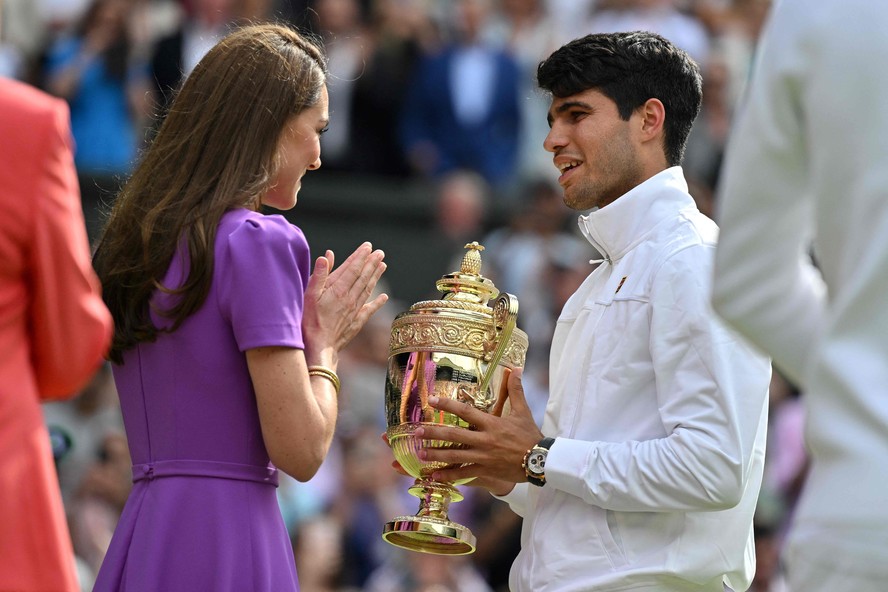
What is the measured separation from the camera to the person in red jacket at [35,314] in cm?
262

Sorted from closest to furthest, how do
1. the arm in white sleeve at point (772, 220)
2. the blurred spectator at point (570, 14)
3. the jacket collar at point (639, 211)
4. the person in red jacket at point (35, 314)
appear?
the arm in white sleeve at point (772, 220) → the person in red jacket at point (35, 314) → the jacket collar at point (639, 211) → the blurred spectator at point (570, 14)

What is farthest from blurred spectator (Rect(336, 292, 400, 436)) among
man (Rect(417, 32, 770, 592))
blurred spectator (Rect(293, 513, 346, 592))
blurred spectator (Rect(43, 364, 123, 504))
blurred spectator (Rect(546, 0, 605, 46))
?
man (Rect(417, 32, 770, 592))

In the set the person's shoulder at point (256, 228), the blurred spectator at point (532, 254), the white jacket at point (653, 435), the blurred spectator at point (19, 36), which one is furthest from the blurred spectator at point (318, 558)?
the blurred spectator at point (19, 36)

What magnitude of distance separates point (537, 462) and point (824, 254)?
1335 mm

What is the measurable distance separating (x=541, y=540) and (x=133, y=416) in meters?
0.99

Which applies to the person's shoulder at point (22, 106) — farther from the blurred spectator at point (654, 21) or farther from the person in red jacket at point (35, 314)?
the blurred spectator at point (654, 21)

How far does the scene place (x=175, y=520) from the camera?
10.9 ft

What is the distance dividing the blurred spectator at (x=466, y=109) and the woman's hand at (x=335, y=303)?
7.33 metres

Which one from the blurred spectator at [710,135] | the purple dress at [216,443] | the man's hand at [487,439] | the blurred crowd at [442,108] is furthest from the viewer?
the blurred spectator at [710,135]

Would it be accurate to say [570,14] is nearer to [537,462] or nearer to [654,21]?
[654,21]

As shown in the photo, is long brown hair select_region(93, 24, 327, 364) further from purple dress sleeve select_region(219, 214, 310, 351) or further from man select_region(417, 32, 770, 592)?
man select_region(417, 32, 770, 592)

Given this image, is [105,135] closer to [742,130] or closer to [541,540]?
[541,540]

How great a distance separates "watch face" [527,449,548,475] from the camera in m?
3.62

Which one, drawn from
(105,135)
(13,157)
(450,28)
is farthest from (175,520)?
(450,28)
